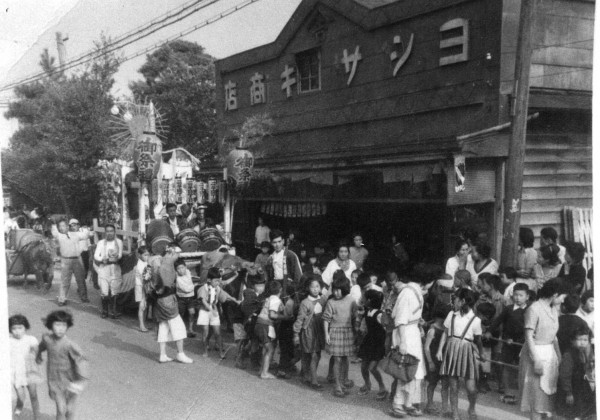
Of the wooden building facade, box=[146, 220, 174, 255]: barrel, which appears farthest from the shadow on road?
the wooden building facade

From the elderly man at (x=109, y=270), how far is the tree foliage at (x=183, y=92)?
138 inches

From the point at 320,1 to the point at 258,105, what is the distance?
3443mm

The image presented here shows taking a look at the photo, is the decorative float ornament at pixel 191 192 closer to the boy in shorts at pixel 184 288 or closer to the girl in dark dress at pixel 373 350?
the boy in shorts at pixel 184 288

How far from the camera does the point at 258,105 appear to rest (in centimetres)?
1434

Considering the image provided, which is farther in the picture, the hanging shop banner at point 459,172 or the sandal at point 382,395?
the hanging shop banner at point 459,172

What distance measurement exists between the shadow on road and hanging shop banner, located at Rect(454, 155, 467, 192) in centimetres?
488

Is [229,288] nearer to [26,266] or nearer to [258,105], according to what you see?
[26,266]

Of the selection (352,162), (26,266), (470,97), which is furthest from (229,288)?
(470,97)

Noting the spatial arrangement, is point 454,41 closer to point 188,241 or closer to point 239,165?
point 239,165

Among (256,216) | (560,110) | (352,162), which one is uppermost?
(560,110)

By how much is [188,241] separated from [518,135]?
5.54 meters

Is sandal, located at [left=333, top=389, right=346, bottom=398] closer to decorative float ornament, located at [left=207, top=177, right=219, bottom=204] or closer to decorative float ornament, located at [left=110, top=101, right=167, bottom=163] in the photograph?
decorative float ornament, located at [left=110, top=101, right=167, bottom=163]

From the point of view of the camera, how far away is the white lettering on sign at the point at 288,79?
42.4 feet

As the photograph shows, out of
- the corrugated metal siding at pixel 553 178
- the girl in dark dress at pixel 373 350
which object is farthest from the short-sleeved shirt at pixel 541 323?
the corrugated metal siding at pixel 553 178
